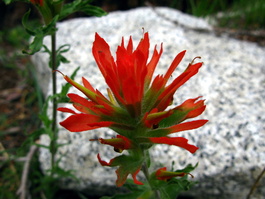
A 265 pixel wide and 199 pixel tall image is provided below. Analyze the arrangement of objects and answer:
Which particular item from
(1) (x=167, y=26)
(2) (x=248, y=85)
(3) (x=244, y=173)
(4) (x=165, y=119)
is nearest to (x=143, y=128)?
(4) (x=165, y=119)

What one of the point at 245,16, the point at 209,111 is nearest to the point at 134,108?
the point at 209,111

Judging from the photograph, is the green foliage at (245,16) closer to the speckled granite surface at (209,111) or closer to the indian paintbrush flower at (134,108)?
the speckled granite surface at (209,111)

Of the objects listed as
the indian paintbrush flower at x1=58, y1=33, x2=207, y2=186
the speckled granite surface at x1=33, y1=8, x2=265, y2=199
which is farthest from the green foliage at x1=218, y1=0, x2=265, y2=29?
the indian paintbrush flower at x1=58, y1=33, x2=207, y2=186

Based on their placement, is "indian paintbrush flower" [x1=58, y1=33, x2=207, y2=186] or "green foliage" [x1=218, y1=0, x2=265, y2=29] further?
"green foliage" [x1=218, y1=0, x2=265, y2=29]

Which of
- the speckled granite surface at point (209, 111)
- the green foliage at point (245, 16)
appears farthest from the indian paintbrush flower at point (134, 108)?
the green foliage at point (245, 16)

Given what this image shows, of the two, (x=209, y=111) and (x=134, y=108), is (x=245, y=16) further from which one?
(x=134, y=108)

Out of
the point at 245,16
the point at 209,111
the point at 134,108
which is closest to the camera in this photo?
the point at 134,108

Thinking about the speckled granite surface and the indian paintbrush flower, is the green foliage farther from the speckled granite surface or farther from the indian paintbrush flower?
the indian paintbrush flower
